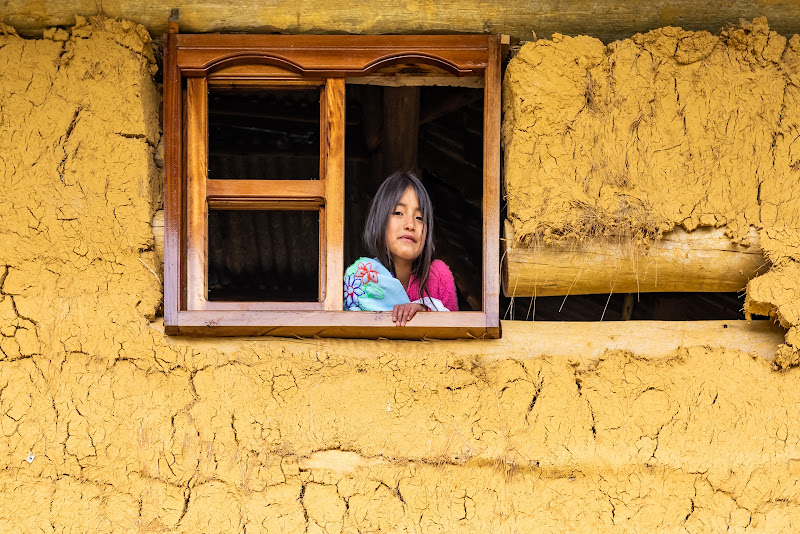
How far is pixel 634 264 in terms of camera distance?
3.46 m

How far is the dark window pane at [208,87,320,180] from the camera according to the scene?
515cm

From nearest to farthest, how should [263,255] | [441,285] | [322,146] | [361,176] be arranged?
[322,146], [441,285], [361,176], [263,255]

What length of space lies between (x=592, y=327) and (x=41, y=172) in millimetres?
1912

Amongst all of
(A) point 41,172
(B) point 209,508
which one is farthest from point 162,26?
(B) point 209,508

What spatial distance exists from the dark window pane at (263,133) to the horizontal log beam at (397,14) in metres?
1.38

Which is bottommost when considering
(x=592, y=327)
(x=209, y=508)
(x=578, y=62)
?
(x=209, y=508)

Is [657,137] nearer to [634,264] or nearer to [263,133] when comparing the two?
[634,264]

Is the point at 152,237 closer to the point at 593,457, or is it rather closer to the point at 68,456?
the point at 68,456

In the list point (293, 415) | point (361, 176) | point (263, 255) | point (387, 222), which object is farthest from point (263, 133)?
point (293, 415)

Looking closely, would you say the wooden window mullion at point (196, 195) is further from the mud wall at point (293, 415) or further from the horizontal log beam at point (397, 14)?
the horizontal log beam at point (397, 14)

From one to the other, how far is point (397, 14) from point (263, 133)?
82.7 inches

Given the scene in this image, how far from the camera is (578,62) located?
3.54 m

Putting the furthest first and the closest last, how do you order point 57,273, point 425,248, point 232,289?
1. point 232,289
2. point 425,248
3. point 57,273

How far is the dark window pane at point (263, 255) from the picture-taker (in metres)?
5.86
